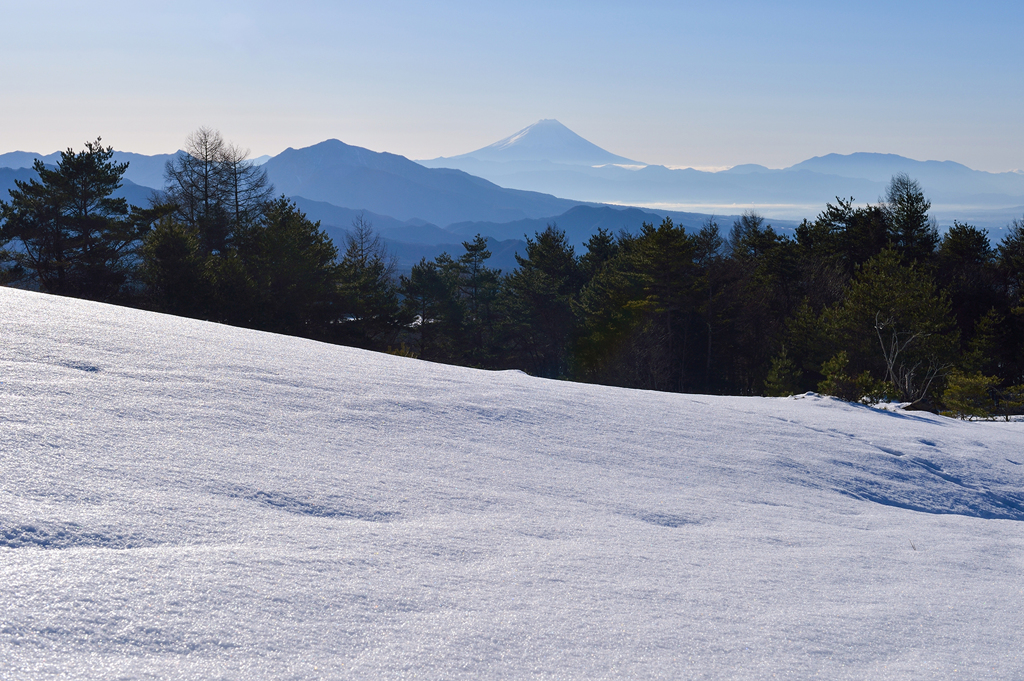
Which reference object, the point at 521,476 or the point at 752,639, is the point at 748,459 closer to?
the point at 521,476

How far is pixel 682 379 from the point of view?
33.4 m

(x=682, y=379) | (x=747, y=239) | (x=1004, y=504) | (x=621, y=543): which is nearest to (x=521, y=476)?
(x=621, y=543)

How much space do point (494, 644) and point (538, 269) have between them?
1553 inches

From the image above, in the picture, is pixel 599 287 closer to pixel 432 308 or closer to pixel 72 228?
pixel 432 308

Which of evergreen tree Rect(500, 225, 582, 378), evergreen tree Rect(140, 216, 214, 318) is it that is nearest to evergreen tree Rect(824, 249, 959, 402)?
evergreen tree Rect(500, 225, 582, 378)

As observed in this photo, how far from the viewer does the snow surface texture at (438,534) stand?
158cm

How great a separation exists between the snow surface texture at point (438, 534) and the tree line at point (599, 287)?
42.0 feet

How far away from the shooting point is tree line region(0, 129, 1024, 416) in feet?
74.6

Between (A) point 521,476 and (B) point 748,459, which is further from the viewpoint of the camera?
(B) point 748,459

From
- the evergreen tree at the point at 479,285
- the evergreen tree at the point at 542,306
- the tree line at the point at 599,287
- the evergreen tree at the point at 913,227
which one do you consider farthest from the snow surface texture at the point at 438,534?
the evergreen tree at the point at 479,285

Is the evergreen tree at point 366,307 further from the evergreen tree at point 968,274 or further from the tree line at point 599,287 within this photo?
the evergreen tree at point 968,274

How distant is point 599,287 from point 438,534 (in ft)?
101

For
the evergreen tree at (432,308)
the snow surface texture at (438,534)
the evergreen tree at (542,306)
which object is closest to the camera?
the snow surface texture at (438,534)

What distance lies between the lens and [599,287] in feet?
107
